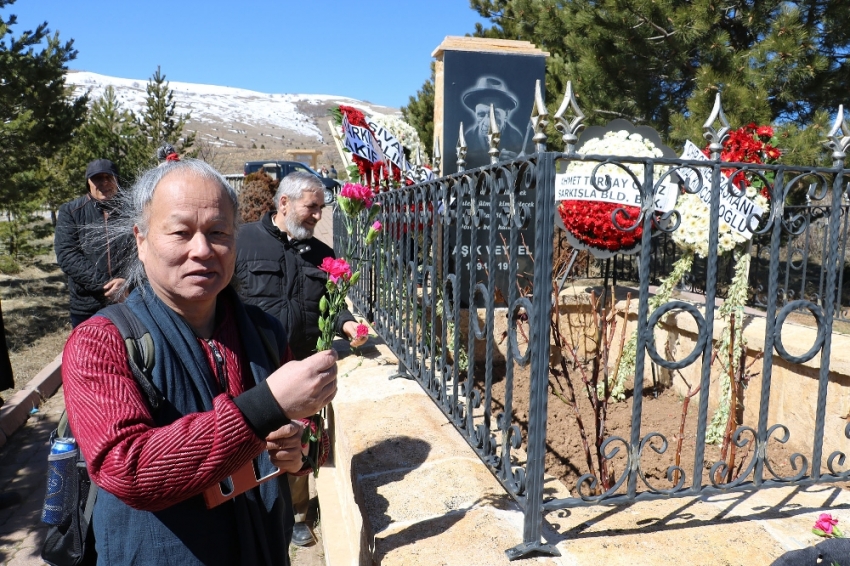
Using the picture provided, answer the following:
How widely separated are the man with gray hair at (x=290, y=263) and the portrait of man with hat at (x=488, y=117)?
235cm

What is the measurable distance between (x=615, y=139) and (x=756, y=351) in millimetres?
1567

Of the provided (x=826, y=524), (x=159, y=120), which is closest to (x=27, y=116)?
(x=826, y=524)

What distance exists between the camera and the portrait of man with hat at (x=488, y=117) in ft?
17.3

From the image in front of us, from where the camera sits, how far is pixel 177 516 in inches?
52.4

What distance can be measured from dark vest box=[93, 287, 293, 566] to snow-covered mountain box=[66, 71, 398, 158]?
79.4m

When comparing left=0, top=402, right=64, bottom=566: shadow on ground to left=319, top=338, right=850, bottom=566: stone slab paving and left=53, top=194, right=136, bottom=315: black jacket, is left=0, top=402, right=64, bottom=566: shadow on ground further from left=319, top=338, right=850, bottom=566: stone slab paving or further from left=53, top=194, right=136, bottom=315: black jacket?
left=319, top=338, right=850, bottom=566: stone slab paving

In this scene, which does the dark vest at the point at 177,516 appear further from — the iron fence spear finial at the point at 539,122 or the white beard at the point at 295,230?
the white beard at the point at 295,230

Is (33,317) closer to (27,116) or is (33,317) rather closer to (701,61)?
(27,116)

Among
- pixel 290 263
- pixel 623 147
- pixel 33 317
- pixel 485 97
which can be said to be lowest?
pixel 33 317

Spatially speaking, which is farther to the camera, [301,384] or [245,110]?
[245,110]

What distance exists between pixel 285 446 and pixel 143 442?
331 millimetres

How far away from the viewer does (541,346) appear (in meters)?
1.81

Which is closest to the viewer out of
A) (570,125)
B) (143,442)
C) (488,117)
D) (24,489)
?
(143,442)

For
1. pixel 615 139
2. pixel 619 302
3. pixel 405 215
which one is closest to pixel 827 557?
pixel 405 215
